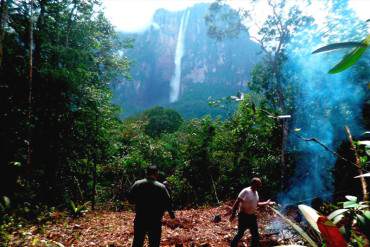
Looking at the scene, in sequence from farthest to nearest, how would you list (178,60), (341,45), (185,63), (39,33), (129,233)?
(178,60), (185,63), (39,33), (129,233), (341,45)

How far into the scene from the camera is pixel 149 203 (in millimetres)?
4730

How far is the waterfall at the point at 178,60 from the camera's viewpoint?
288 ft

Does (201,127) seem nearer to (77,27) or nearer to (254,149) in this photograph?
(254,149)

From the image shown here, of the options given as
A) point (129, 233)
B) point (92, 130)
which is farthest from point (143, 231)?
point (92, 130)

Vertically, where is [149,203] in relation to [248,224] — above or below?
above

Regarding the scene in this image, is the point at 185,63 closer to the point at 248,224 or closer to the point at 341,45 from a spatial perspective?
the point at 248,224

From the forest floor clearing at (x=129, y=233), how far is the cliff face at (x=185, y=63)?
64776mm

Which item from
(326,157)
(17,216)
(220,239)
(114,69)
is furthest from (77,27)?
(326,157)

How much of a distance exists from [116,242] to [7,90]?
21.8 ft

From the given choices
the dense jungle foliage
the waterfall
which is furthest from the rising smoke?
the waterfall

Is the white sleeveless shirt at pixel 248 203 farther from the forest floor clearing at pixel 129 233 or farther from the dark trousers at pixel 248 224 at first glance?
the forest floor clearing at pixel 129 233

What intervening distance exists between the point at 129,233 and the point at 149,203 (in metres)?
Result: 3.79

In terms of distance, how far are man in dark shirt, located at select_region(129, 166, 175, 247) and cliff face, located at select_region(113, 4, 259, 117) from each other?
6969 centimetres

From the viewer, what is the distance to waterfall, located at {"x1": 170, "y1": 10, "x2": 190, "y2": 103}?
87750 mm
